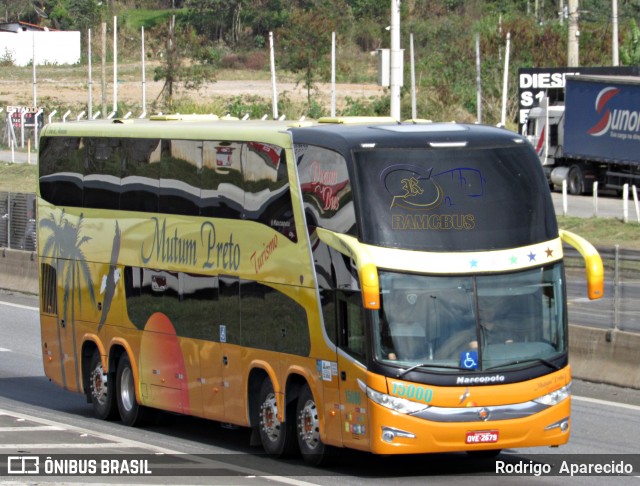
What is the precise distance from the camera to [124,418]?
17547mm

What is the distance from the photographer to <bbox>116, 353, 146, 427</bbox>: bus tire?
17.3 m

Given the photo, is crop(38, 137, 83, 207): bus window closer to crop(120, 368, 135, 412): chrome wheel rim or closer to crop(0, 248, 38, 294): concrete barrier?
crop(120, 368, 135, 412): chrome wheel rim

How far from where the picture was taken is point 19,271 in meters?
32.0

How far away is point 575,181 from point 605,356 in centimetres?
3171

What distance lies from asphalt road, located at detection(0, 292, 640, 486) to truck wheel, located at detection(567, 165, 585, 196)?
102ft

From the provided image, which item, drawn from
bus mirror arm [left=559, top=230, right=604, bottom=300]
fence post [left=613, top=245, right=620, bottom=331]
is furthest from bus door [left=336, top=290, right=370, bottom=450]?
fence post [left=613, top=245, right=620, bottom=331]

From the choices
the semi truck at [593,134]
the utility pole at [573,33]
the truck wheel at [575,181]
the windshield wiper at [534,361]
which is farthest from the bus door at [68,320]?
the utility pole at [573,33]

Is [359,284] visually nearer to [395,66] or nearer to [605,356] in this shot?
[605,356]

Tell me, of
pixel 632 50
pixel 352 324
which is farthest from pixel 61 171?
pixel 632 50

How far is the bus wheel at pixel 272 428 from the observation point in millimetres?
13844

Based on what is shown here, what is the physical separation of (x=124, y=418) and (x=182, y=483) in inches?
222

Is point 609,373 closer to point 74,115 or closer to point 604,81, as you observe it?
point 604,81

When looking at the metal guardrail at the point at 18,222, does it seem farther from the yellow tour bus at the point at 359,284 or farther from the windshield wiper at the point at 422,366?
the windshield wiper at the point at 422,366

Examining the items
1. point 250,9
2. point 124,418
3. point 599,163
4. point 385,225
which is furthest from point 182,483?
point 250,9
